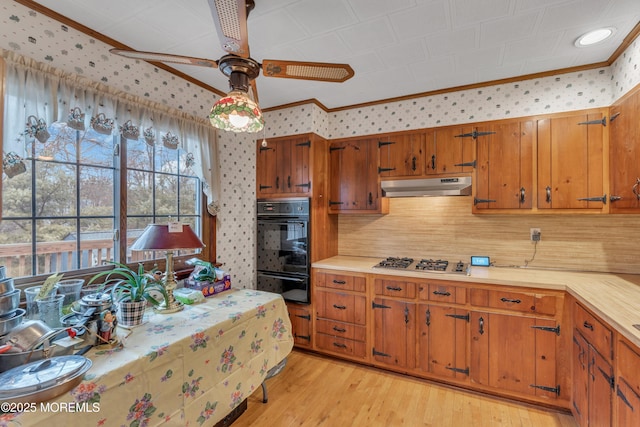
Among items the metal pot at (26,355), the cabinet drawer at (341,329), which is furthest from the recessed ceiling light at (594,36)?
the metal pot at (26,355)

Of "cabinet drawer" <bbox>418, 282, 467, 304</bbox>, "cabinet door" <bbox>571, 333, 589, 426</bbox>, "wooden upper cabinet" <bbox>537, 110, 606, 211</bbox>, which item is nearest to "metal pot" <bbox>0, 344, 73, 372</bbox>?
"cabinet drawer" <bbox>418, 282, 467, 304</bbox>

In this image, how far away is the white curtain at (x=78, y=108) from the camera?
1.58 meters

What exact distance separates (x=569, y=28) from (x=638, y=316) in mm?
1752

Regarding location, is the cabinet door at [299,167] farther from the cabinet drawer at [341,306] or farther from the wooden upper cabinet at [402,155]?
the cabinet drawer at [341,306]

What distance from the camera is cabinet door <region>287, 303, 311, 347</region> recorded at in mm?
3018

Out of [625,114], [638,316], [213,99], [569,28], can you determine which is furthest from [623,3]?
[213,99]

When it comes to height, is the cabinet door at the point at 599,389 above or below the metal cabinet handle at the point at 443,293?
below

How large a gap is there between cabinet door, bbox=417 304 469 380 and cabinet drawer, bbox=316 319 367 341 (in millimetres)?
536

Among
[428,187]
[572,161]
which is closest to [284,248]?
[428,187]

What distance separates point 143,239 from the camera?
5.78 feet

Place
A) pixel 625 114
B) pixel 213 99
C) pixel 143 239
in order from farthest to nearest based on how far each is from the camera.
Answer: pixel 213 99
pixel 625 114
pixel 143 239

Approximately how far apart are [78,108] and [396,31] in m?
2.11

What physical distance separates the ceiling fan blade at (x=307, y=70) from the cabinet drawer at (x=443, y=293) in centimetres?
184

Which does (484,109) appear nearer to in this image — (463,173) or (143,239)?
(463,173)
